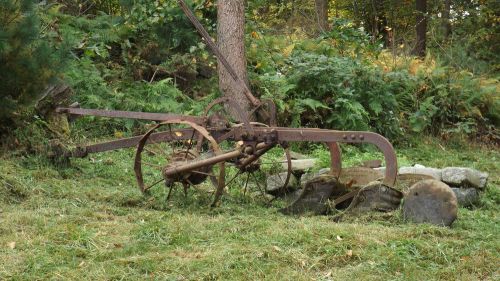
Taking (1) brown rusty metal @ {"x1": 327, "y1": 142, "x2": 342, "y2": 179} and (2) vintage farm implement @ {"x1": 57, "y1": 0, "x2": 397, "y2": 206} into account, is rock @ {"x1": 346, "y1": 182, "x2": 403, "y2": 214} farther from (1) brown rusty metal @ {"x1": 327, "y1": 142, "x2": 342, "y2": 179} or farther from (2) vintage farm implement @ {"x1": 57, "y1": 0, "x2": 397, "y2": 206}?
(1) brown rusty metal @ {"x1": 327, "y1": 142, "x2": 342, "y2": 179}

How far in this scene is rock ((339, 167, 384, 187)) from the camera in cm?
755

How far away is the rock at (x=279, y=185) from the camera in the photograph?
7.92m

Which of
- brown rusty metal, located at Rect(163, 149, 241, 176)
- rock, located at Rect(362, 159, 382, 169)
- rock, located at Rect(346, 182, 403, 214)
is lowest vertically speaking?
rock, located at Rect(362, 159, 382, 169)

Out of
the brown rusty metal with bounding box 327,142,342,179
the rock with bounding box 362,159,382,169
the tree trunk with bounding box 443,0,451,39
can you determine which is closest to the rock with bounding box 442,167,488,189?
the rock with bounding box 362,159,382,169

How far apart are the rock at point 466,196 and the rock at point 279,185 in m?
1.81

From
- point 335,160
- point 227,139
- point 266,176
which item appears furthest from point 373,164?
point 227,139

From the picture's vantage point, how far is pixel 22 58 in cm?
775

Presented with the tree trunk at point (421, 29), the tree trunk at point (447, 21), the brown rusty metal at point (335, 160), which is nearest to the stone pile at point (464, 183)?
the brown rusty metal at point (335, 160)

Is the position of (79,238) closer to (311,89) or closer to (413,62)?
(311,89)

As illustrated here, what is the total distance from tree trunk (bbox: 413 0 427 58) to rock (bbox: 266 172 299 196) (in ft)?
38.3

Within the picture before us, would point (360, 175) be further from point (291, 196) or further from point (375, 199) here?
point (375, 199)

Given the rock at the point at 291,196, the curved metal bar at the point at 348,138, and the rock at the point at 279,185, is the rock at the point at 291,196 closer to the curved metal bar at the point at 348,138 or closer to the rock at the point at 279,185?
the rock at the point at 279,185

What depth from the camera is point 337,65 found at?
12.3 metres

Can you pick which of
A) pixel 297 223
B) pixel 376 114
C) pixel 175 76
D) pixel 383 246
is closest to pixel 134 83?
pixel 175 76
